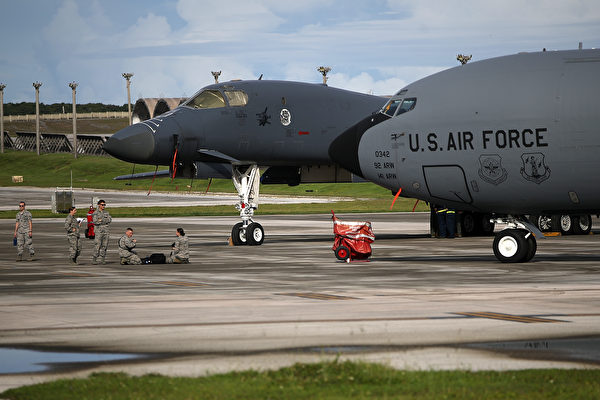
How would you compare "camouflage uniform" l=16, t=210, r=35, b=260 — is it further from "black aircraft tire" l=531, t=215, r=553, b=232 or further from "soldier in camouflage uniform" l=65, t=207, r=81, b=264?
"black aircraft tire" l=531, t=215, r=553, b=232

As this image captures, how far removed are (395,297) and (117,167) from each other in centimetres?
13046

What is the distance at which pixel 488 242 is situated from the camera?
37.7 m

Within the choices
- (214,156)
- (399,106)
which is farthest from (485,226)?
(399,106)

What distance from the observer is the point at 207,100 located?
35.7 metres

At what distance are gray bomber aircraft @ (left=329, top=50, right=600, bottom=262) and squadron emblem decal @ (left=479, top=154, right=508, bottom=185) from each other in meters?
0.03

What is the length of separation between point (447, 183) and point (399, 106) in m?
2.65

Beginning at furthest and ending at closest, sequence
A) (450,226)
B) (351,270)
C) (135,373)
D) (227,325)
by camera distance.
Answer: (450,226)
(351,270)
(227,325)
(135,373)

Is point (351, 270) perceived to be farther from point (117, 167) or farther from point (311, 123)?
point (117, 167)

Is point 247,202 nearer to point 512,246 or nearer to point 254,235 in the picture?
point 254,235

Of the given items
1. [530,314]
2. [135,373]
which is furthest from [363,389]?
[530,314]

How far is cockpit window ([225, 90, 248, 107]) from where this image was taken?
117ft

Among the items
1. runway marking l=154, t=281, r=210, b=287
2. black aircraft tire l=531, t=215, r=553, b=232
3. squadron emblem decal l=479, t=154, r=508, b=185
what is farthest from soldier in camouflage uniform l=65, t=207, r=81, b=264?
black aircraft tire l=531, t=215, r=553, b=232

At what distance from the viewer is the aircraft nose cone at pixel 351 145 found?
1075 inches

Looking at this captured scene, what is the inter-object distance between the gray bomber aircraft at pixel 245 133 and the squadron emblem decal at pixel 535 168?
13.7 metres
